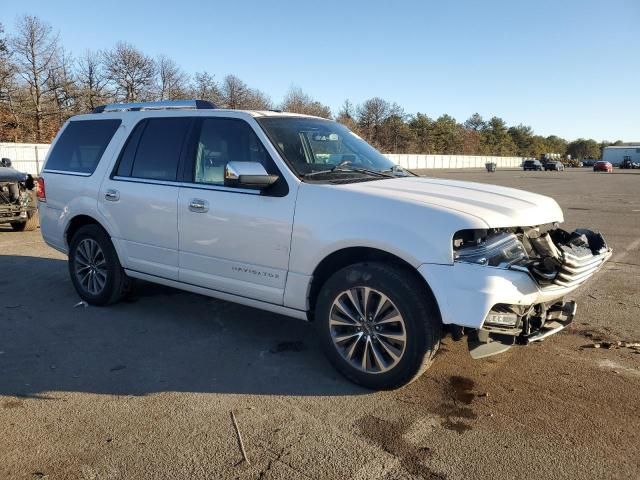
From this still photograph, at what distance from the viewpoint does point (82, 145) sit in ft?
19.2

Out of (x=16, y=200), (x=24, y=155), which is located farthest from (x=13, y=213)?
(x=24, y=155)

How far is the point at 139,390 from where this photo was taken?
3748 millimetres

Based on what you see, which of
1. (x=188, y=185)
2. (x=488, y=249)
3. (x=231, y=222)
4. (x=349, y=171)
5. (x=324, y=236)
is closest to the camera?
(x=488, y=249)

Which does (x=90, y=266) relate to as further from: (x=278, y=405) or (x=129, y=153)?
(x=278, y=405)

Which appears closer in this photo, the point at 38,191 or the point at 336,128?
the point at 336,128

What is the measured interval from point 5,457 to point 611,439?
3.41 meters

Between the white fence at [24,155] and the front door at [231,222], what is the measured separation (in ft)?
90.0

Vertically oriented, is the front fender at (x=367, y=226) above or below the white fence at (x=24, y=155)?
below

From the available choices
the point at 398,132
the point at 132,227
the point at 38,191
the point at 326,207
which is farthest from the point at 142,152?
the point at 398,132

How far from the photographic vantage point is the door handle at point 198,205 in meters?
4.50

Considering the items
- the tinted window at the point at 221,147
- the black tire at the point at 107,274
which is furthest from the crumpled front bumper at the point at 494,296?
the black tire at the point at 107,274

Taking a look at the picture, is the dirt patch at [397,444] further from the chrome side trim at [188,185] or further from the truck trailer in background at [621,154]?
the truck trailer in background at [621,154]

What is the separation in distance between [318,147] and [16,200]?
8.31 metres

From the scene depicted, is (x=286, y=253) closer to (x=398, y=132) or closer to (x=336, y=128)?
(x=336, y=128)
